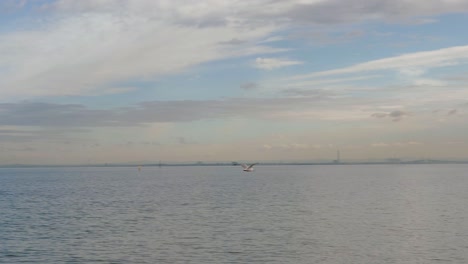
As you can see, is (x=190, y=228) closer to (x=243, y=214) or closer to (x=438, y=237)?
(x=243, y=214)

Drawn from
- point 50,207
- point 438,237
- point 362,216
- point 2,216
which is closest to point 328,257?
point 438,237

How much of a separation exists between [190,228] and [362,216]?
24.5m

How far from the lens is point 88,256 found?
4750 centimetres

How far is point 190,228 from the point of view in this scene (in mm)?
63031

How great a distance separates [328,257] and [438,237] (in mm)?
15545

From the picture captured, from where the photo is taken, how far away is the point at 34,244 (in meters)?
53.9

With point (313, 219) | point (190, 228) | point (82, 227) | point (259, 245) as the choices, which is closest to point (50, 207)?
point (82, 227)

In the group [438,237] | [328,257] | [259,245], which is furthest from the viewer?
[438,237]

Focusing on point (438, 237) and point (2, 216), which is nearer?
point (438, 237)

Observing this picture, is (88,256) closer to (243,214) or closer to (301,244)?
(301,244)

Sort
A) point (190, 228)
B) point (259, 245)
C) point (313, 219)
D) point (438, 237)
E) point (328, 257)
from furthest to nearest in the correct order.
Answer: point (313, 219), point (190, 228), point (438, 237), point (259, 245), point (328, 257)

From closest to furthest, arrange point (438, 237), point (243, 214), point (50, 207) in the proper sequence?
point (438, 237) → point (243, 214) → point (50, 207)

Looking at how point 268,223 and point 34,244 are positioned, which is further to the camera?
point 268,223

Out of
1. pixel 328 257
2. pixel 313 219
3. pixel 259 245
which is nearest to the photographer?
pixel 328 257
